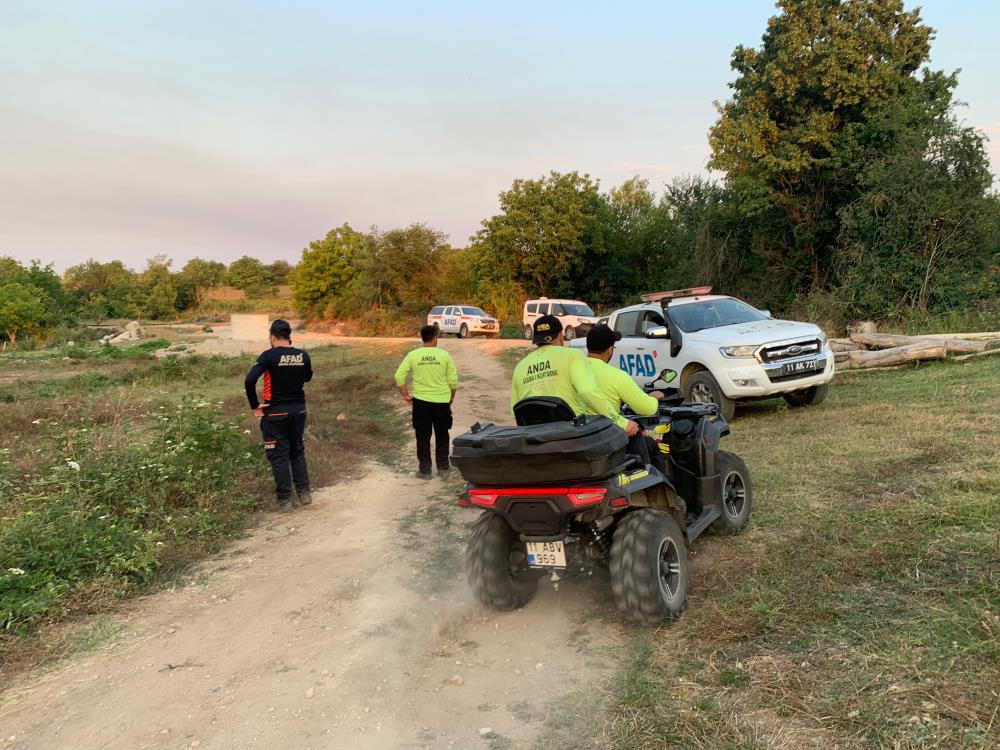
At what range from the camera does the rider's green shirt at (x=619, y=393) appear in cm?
417

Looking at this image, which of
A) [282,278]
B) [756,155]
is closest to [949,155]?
[756,155]

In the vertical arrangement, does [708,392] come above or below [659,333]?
below

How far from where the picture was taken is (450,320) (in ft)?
106

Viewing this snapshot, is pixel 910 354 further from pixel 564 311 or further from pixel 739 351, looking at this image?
pixel 564 311

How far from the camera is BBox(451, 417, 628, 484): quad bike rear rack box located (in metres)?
3.44

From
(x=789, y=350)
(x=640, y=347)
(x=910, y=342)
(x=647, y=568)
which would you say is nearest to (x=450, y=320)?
(x=910, y=342)

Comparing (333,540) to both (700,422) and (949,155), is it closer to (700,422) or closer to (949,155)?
(700,422)

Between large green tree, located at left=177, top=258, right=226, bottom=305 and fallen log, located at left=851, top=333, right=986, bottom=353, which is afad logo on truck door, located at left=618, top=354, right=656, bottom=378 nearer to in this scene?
fallen log, located at left=851, top=333, right=986, bottom=353

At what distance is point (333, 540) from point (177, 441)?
2475mm

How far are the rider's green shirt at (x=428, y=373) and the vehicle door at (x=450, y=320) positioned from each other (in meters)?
24.5

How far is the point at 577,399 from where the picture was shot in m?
4.32

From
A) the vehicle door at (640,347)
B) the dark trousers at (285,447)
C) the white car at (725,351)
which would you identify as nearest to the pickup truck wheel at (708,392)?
the white car at (725,351)

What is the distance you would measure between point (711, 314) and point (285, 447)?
6.53 metres

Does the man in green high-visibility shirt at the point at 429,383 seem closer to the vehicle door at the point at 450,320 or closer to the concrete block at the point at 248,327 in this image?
the vehicle door at the point at 450,320
